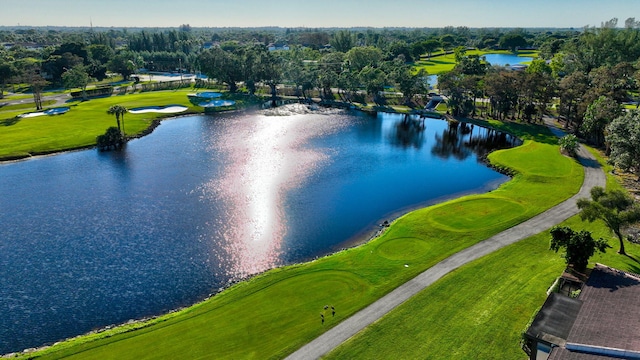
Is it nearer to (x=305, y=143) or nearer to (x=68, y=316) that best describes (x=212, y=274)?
(x=68, y=316)

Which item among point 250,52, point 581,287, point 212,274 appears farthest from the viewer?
point 250,52

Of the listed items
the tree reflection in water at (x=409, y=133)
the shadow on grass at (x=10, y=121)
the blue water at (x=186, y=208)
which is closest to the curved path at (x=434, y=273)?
the blue water at (x=186, y=208)

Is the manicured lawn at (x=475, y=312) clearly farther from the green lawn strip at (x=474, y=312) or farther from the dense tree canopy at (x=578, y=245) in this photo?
the dense tree canopy at (x=578, y=245)

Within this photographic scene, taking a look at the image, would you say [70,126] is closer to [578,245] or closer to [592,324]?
[578,245]

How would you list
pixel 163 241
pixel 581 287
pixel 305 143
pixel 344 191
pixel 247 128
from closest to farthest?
pixel 581 287 → pixel 163 241 → pixel 344 191 → pixel 305 143 → pixel 247 128

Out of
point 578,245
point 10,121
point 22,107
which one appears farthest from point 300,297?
point 22,107

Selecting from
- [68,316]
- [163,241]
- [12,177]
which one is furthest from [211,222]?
[12,177]

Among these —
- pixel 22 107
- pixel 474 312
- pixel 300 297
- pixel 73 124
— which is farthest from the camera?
pixel 22 107
